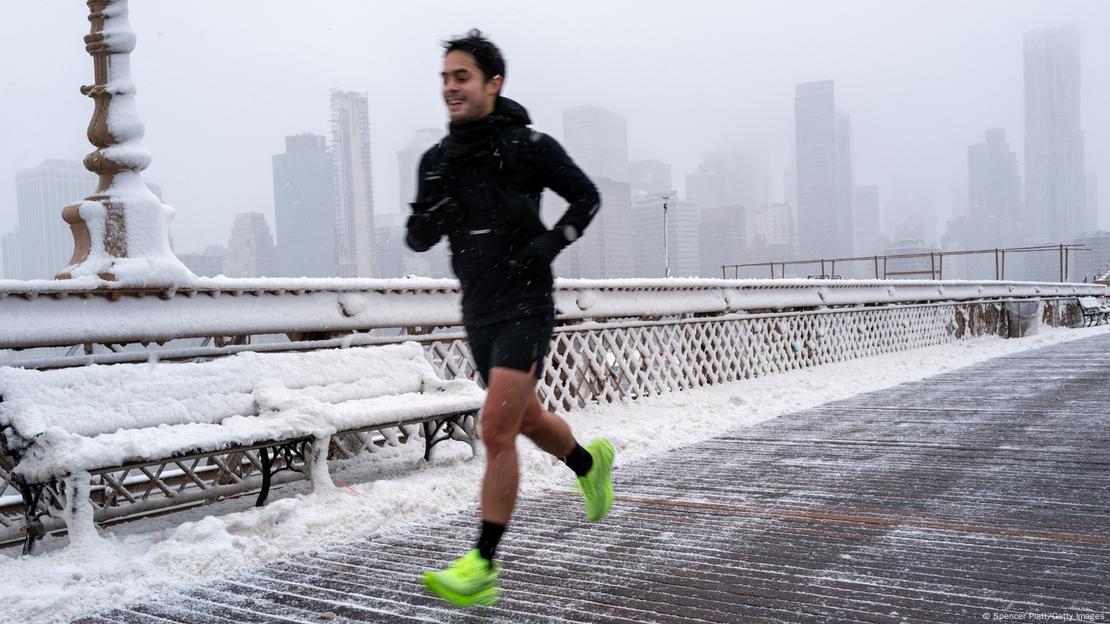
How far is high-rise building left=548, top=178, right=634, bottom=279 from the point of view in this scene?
10.3 ft

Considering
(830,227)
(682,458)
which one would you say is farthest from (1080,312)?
(830,227)

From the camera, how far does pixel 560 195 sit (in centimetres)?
286

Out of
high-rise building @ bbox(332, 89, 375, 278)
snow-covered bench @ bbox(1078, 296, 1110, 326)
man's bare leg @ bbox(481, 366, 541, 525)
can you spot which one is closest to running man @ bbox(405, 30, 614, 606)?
man's bare leg @ bbox(481, 366, 541, 525)

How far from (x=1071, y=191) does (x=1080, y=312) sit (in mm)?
186721

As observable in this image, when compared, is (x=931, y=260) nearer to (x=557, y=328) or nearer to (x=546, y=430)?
(x=557, y=328)

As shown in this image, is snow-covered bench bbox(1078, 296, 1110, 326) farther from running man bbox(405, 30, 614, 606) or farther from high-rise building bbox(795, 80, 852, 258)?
high-rise building bbox(795, 80, 852, 258)

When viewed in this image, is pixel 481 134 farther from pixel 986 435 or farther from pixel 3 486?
pixel 986 435

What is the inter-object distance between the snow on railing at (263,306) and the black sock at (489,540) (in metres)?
2.60

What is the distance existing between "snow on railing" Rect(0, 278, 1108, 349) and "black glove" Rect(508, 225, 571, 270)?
8.42ft

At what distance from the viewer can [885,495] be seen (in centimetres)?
436

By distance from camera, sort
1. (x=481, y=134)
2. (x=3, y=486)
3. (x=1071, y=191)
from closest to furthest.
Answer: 1. (x=481, y=134)
2. (x=3, y=486)
3. (x=1071, y=191)

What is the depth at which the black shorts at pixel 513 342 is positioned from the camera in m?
2.63

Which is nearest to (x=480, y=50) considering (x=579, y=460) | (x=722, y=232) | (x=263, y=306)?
(x=579, y=460)

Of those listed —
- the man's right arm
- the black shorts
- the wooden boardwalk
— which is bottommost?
the wooden boardwalk
